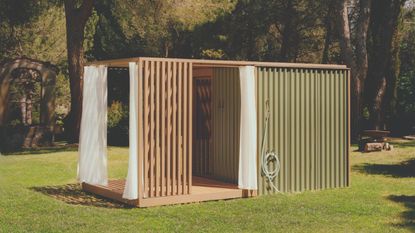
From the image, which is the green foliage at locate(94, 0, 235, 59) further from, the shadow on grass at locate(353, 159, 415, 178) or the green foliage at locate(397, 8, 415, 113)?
the shadow on grass at locate(353, 159, 415, 178)

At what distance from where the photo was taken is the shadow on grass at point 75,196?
9359mm

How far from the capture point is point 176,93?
30.6 ft

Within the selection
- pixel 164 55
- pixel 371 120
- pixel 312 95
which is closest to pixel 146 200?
pixel 312 95

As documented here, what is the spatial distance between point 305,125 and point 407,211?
2481 millimetres

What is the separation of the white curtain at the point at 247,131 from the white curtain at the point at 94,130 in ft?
7.43

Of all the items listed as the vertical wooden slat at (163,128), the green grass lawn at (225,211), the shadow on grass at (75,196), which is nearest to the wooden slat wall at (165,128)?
the vertical wooden slat at (163,128)

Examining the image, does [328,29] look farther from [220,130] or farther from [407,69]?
[220,130]

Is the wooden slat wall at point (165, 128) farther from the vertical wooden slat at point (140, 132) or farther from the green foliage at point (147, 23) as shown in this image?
the green foliage at point (147, 23)

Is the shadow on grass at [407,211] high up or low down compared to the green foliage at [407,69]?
down

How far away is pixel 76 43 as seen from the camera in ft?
64.2

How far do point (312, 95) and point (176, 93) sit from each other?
106 inches

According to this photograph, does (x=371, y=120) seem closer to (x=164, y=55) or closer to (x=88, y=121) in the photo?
(x=164, y=55)

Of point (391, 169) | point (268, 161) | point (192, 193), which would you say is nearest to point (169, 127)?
point (192, 193)

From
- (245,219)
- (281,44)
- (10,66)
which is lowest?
(245,219)
